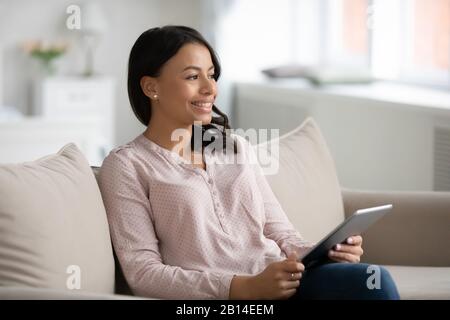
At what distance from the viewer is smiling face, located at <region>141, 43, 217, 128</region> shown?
6.38 feet

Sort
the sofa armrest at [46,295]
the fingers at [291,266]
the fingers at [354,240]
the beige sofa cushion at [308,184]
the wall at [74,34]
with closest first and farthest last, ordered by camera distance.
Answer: the sofa armrest at [46,295] < the fingers at [291,266] < the fingers at [354,240] < the beige sofa cushion at [308,184] < the wall at [74,34]

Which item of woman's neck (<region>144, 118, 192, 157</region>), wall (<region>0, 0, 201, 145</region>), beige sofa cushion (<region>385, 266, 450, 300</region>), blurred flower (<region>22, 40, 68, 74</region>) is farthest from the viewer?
wall (<region>0, 0, 201, 145</region>)

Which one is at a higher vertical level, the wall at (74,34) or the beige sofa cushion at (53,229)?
the wall at (74,34)

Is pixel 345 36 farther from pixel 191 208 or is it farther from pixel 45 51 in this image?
pixel 191 208

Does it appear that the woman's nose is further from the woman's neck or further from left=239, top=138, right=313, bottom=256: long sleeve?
left=239, top=138, right=313, bottom=256: long sleeve

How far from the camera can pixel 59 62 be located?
5.91 metres

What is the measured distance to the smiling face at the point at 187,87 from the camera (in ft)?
6.38

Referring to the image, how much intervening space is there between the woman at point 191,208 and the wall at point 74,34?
13.0ft

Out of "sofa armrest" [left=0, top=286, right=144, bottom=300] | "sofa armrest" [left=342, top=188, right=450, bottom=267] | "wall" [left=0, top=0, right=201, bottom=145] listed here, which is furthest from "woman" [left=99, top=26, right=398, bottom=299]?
"wall" [left=0, top=0, right=201, bottom=145]

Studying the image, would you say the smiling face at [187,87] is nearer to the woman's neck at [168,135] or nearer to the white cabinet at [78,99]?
the woman's neck at [168,135]

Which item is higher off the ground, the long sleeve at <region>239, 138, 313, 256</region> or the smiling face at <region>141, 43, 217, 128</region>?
the smiling face at <region>141, 43, 217, 128</region>

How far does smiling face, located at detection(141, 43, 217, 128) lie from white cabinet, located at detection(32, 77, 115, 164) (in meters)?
3.67

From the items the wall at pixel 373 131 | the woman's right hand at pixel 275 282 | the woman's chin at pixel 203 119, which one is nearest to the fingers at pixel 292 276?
the woman's right hand at pixel 275 282
